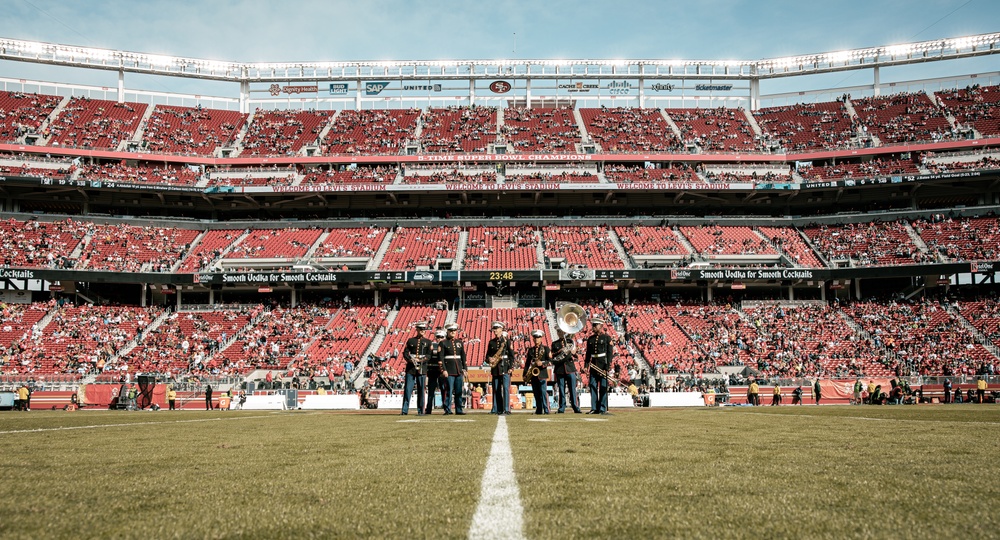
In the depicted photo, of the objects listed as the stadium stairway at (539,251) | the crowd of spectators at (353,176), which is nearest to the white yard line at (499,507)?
the stadium stairway at (539,251)

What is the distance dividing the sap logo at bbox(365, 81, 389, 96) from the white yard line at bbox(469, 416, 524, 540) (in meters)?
65.9

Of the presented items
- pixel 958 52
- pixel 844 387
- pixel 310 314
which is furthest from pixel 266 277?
pixel 958 52

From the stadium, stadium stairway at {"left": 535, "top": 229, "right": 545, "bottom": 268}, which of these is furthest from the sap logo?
stadium stairway at {"left": 535, "top": 229, "right": 545, "bottom": 268}

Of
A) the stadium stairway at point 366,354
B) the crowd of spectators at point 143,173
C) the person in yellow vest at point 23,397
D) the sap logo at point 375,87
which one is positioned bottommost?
the person in yellow vest at point 23,397

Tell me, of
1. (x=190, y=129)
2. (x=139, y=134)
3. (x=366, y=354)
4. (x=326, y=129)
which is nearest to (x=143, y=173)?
(x=139, y=134)

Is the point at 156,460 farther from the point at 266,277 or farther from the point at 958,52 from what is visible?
the point at 958,52

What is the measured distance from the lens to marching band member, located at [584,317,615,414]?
1483cm

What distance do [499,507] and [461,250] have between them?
157 ft

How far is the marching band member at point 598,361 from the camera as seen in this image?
14.8m

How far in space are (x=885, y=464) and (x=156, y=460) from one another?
5584 millimetres

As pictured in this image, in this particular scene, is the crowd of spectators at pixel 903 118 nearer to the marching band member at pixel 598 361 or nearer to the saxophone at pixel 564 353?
the marching band member at pixel 598 361

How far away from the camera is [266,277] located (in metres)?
46.5

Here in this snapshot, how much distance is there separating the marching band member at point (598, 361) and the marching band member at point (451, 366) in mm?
2769

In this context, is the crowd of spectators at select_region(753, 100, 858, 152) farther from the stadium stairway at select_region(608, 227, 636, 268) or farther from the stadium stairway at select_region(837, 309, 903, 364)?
the stadium stairway at select_region(837, 309, 903, 364)
